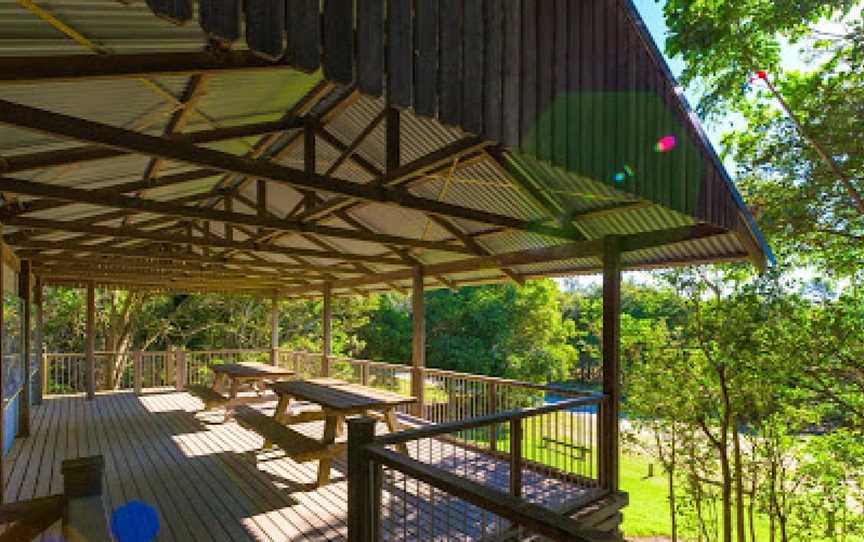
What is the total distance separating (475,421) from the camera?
3426 mm

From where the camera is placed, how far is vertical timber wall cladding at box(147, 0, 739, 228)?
1814mm

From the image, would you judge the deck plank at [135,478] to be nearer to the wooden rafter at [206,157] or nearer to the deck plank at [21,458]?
the deck plank at [21,458]

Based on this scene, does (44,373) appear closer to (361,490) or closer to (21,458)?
(21,458)

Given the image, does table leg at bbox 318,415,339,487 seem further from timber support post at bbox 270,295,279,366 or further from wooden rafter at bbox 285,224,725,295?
timber support post at bbox 270,295,279,366

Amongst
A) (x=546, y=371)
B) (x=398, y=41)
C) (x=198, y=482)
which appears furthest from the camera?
(x=546, y=371)

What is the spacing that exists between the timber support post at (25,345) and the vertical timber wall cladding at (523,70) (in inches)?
339

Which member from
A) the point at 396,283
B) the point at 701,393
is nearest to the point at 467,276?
the point at 396,283

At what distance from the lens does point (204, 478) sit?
5457 mm

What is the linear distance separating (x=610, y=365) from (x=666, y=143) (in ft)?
8.83

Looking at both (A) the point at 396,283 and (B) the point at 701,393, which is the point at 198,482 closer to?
(A) the point at 396,283

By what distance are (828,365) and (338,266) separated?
992cm

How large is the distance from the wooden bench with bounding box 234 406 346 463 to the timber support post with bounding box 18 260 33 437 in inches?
178

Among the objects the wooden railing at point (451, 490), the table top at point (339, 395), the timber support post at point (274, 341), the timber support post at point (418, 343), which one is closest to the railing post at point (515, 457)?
the wooden railing at point (451, 490)

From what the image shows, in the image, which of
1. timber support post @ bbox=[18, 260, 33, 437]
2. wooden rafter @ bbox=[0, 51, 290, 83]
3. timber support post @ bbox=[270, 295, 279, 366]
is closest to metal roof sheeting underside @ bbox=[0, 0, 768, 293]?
wooden rafter @ bbox=[0, 51, 290, 83]
